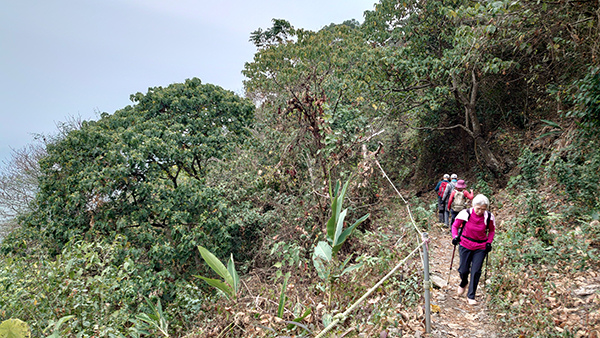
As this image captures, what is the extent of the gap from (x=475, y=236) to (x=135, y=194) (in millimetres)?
7307

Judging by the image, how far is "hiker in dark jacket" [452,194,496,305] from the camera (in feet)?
12.8

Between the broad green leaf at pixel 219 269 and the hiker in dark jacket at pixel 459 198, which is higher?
the broad green leaf at pixel 219 269

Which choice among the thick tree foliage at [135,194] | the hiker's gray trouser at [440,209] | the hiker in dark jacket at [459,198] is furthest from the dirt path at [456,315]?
the thick tree foliage at [135,194]

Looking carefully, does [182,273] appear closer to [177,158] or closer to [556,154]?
[177,158]

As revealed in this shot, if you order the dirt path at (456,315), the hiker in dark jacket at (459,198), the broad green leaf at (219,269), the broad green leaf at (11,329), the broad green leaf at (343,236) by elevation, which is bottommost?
the dirt path at (456,315)

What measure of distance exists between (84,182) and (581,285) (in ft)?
28.9

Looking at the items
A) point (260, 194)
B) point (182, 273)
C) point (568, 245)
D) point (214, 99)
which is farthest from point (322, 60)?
point (568, 245)

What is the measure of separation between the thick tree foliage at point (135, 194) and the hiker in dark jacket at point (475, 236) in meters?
5.37

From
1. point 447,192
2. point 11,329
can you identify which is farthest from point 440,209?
point 11,329

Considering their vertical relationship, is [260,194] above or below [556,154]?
above

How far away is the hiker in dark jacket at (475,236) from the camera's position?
3.89 meters

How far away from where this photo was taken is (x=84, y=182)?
7.16 metres

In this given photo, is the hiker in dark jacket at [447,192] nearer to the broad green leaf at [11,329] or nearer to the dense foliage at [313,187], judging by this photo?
the dense foliage at [313,187]

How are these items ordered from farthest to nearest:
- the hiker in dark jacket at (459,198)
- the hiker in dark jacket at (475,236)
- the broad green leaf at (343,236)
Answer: the hiker in dark jacket at (459,198)
the hiker in dark jacket at (475,236)
the broad green leaf at (343,236)
